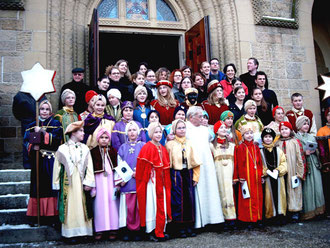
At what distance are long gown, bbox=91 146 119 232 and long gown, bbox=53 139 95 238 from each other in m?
0.11

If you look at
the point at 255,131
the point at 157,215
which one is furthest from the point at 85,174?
the point at 255,131

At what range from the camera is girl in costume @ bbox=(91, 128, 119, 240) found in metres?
4.47

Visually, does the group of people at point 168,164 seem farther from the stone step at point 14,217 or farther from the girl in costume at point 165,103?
the stone step at point 14,217

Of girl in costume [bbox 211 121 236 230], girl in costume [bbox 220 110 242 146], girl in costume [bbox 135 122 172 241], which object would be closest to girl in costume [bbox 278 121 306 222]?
girl in costume [bbox 220 110 242 146]

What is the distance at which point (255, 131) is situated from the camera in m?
5.72

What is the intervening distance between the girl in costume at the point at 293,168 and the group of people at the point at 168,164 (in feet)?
0.05

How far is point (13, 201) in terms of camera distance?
16.5ft

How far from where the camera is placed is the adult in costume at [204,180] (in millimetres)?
4801

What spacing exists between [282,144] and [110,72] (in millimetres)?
3289

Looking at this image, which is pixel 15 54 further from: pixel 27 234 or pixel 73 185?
pixel 27 234

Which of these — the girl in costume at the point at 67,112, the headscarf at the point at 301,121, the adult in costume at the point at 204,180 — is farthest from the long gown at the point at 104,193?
the headscarf at the point at 301,121

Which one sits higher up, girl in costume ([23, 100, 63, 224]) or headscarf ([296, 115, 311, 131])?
headscarf ([296, 115, 311, 131])

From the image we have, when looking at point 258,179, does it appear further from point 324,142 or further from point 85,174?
point 85,174

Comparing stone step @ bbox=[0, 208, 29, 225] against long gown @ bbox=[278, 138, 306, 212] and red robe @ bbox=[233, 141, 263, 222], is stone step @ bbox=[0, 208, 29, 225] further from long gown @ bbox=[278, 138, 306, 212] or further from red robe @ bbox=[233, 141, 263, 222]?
long gown @ bbox=[278, 138, 306, 212]
